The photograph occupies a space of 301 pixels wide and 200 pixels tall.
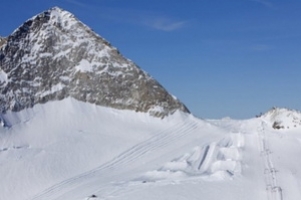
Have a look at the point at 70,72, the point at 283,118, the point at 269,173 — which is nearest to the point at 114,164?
the point at 269,173

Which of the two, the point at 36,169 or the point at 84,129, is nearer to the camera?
the point at 36,169

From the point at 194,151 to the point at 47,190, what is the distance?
961 centimetres

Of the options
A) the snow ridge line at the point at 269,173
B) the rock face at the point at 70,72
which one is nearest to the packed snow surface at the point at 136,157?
the snow ridge line at the point at 269,173

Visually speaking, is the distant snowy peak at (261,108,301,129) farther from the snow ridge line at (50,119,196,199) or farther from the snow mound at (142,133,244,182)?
the snow mound at (142,133,244,182)

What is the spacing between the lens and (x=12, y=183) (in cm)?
2758

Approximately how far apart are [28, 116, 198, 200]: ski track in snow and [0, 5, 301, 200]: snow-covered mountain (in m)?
0.07

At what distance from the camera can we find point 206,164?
1098 inches

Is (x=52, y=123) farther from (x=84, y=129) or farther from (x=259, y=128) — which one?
(x=259, y=128)

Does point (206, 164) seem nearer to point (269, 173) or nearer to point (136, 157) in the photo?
point (269, 173)

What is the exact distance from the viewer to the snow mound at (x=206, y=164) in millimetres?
25094

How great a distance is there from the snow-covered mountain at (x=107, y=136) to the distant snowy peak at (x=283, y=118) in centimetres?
16

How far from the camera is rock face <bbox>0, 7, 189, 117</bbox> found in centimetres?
3997

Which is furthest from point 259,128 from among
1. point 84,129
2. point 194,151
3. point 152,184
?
point 152,184

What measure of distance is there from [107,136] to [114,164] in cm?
529
